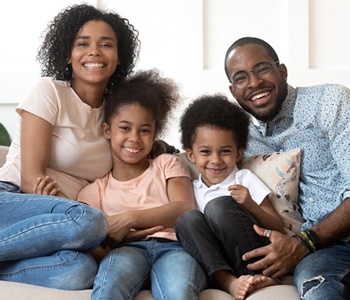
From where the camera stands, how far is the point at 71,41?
2.28m

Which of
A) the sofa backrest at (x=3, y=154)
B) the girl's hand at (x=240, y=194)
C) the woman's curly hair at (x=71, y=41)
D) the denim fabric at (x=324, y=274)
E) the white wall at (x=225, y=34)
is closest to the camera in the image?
the denim fabric at (x=324, y=274)

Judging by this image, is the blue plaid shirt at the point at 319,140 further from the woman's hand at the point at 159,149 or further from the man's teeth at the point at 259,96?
the woman's hand at the point at 159,149

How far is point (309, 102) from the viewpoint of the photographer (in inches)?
84.6

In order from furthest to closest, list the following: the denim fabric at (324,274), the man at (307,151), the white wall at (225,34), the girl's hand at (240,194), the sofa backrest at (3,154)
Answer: the white wall at (225,34) < the sofa backrest at (3,154) < the girl's hand at (240,194) < the man at (307,151) < the denim fabric at (324,274)

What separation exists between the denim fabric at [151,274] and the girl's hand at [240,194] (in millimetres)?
216

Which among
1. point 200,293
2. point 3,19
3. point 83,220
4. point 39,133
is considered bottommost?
point 200,293

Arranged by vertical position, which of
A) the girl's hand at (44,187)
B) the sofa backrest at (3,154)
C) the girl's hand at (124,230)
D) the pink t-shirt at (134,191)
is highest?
the sofa backrest at (3,154)

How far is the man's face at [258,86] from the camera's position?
7.25ft

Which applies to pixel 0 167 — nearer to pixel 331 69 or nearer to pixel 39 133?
pixel 39 133

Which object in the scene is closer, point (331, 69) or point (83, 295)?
point (83, 295)

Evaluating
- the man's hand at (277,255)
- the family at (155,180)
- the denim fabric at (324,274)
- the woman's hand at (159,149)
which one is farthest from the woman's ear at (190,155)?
the denim fabric at (324,274)

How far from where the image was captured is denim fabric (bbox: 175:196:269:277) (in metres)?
1.85

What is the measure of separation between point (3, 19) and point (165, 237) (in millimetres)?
1688

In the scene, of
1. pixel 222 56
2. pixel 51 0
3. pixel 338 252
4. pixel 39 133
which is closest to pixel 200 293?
pixel 338 252
